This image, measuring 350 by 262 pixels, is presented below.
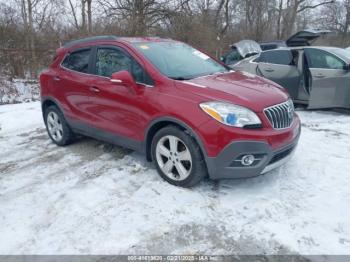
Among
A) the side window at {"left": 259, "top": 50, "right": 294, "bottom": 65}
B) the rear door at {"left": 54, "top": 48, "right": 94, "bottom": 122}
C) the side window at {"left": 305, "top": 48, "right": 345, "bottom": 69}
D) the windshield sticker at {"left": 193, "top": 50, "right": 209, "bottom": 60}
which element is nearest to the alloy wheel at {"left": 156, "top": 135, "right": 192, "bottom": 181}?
the rear door at {"left": 54, "top": 48, "right": 94, "bottom": 122}

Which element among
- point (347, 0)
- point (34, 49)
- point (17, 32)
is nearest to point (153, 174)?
point (34, 49)

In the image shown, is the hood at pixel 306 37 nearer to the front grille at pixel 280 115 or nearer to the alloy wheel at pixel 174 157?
the front grille at pixel 280 115

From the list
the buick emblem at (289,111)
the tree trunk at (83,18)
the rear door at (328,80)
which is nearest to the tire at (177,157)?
the buick emblem at (289,111)

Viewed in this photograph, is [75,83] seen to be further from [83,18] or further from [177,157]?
[83,18]

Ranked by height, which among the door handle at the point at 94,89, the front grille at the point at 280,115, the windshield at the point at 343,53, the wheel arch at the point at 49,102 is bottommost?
the wheel arch at the point at 49,102

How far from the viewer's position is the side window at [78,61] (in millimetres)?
4676

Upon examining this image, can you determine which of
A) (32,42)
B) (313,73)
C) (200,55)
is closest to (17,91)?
(32,42)

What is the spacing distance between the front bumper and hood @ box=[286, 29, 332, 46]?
554 cm

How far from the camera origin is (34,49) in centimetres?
1246

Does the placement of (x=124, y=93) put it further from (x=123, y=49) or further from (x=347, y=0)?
(x=347, y=0)

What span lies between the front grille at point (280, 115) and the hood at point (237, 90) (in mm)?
59

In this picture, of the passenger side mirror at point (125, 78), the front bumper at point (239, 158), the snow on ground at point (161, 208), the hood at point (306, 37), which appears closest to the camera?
the snow on ground at point (161, 208)

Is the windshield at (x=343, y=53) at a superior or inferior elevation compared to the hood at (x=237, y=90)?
superior

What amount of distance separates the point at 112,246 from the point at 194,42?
1523cm
